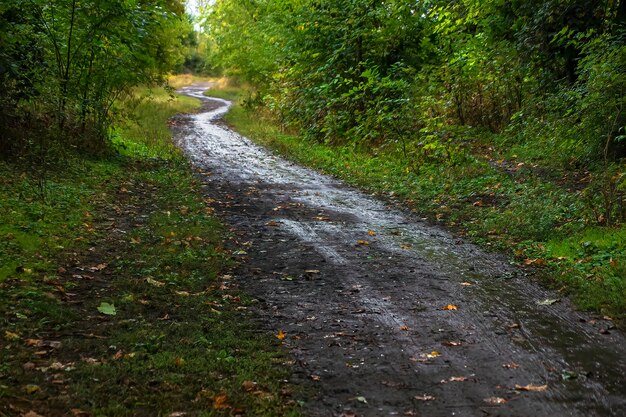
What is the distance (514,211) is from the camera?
939 centimetres

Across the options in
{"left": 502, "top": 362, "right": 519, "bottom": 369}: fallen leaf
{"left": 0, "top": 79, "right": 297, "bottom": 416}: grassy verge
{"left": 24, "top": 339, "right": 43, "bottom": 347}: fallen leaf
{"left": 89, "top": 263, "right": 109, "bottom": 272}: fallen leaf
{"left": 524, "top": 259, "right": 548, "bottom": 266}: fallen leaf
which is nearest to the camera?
{"left": 0, "top": 79, "right": 297, "bottom": 416}: grassy verge

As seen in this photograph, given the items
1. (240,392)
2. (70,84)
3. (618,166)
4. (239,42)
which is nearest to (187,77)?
(239,42)

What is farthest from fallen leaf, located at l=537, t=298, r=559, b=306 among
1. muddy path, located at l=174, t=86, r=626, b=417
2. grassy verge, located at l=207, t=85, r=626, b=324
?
grassy verge, located at l=207, t=85, r=626, b=324

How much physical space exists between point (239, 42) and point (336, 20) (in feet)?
38.5

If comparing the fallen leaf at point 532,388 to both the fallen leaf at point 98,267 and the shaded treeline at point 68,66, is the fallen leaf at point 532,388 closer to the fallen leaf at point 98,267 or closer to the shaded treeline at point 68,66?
the fallen leaf at point 98,267

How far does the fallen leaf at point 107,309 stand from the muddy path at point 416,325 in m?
1.48

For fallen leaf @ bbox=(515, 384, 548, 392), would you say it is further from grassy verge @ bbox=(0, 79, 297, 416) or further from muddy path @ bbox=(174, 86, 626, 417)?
grassy verge @ bbox=(0, 79, 297, 416)

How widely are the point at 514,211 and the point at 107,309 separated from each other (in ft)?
21.6

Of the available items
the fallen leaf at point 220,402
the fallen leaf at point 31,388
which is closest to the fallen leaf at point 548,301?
the fallen leaf at point 220,402

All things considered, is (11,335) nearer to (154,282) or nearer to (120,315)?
(120,315)

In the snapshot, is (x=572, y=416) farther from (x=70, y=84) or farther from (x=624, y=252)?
(x=70, y=84)

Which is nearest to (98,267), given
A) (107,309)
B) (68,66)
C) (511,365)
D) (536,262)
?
(107,309)

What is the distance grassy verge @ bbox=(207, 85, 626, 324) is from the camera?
6.53 meters

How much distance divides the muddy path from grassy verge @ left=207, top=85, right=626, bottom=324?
16.6 inches
